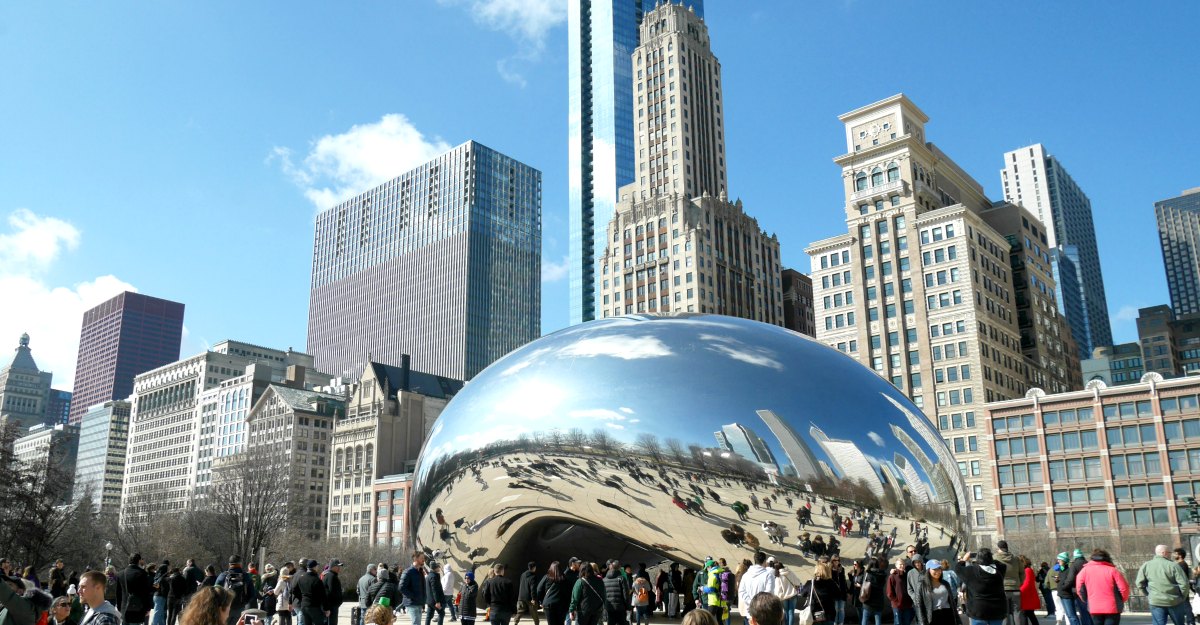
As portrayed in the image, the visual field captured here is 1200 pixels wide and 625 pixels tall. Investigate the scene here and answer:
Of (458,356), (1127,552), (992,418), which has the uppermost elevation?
(458,356)

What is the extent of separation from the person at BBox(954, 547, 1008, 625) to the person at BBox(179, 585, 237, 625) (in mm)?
9062

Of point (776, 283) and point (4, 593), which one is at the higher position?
point (776, 283)

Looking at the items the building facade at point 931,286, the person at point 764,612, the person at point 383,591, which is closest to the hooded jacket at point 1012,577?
the person at point 383,591

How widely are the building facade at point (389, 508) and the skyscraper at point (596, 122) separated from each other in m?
52.7

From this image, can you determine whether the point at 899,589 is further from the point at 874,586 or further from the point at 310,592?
the point at 310,592

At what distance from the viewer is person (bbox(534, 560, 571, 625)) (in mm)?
13047

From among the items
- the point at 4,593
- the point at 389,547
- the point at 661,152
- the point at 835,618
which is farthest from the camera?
the point at 661,152

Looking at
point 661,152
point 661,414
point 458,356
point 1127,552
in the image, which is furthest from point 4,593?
point 458,356

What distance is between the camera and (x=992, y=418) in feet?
268

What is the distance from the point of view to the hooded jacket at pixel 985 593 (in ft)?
37.1

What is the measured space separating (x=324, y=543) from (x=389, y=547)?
10060 mm

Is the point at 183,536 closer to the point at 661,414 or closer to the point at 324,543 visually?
the point at 324,543

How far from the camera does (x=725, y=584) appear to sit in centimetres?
1379

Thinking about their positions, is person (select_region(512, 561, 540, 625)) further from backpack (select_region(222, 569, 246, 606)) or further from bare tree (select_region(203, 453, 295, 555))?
bare tree (select_region(203, 453, 295, 555))
